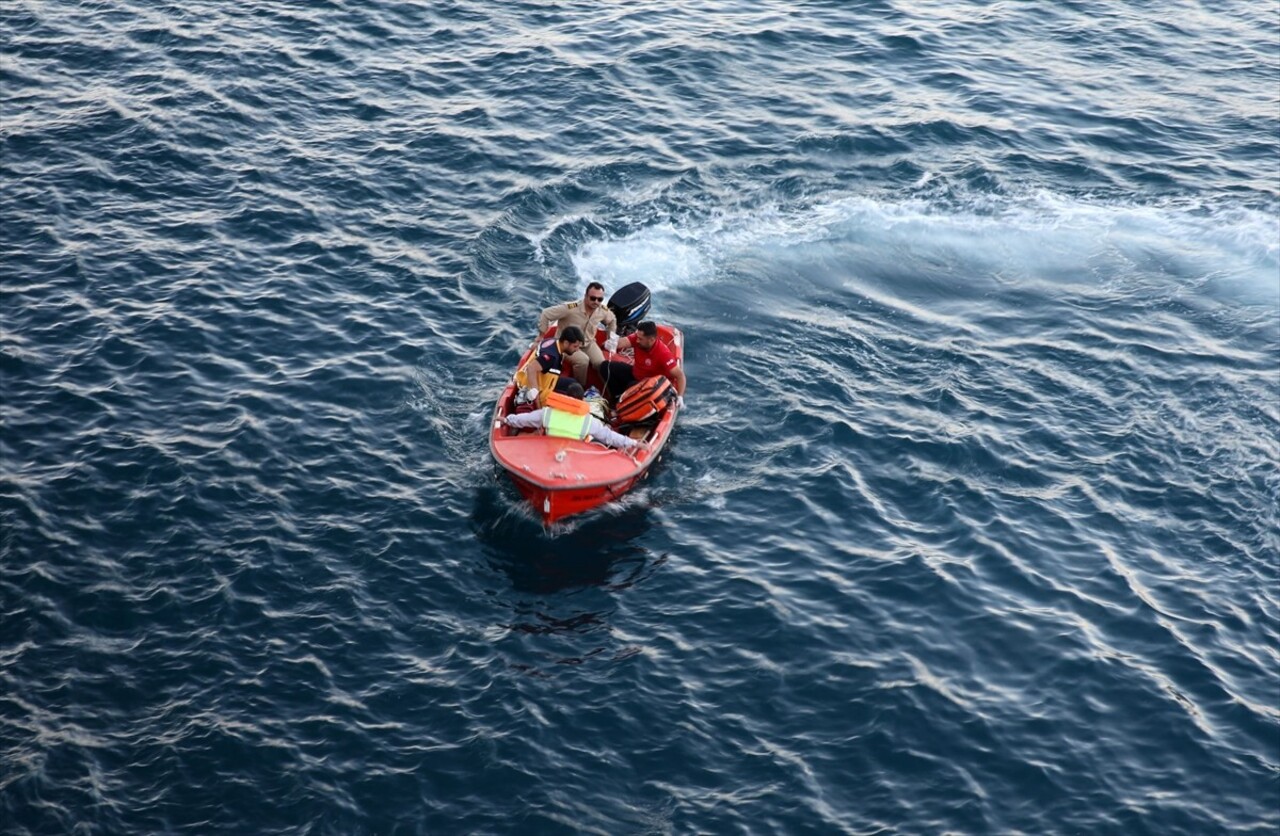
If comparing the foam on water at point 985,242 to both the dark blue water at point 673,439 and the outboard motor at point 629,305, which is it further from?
the outboard motor at point 629,305

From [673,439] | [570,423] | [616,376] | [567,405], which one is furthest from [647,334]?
[570,423]

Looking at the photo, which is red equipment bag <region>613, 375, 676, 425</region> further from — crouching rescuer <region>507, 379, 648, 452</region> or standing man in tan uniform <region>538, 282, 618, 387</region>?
standing man in tan uniform <region>538, 282, 618, 387</region>

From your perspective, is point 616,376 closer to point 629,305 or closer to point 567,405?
point 629,305

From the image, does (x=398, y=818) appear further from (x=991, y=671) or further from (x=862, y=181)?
(x=862, y=181)

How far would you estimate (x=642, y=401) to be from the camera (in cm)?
2436

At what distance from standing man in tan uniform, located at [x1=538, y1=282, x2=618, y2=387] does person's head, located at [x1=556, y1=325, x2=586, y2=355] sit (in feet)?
1.54

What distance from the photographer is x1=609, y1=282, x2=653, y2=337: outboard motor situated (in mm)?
26703

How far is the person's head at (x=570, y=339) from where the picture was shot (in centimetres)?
2431

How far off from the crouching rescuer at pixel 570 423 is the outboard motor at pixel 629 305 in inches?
147

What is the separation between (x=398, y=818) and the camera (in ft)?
57.4

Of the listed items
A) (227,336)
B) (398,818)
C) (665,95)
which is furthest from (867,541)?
(665,95)

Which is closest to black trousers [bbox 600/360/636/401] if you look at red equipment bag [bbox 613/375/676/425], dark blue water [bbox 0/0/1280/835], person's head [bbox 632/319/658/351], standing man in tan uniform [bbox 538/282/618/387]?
standing man in tan uniform [bbox 538/282/618/387]

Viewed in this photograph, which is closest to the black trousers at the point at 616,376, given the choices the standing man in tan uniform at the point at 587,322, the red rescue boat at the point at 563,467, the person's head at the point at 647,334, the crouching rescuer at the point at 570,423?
the standing man in tan uniform at the point at 587,322

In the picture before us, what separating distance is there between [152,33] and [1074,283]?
2611cm
